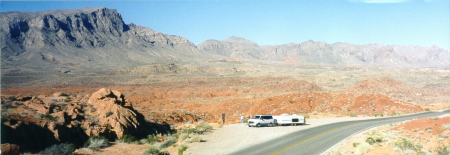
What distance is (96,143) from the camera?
15.0m

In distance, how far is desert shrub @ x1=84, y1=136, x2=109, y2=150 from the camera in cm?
1475

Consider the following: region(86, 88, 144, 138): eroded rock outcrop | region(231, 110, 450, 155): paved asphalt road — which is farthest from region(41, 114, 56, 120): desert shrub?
region(231, 110, 450, 155): paved asphalt road

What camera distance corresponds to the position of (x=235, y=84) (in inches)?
3236

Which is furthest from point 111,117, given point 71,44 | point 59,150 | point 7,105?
point 71,44

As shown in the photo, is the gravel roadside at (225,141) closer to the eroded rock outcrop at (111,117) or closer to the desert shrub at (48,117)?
the eroded rock outcrop at (111,117)

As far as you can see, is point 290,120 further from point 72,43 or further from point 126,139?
point 72,43

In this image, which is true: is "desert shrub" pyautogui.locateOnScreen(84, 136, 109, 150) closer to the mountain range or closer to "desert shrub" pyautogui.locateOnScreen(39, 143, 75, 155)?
"desert shrub" pyautogui.locateOnScreen(39, 143, 75, 155)

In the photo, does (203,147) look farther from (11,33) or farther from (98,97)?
(11,33)

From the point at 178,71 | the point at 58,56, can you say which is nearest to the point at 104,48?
the point at 58,56

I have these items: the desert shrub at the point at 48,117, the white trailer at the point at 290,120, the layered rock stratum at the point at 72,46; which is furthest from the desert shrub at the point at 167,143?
the layered rock stratum at the point at 72,46

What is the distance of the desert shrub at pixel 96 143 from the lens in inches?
581

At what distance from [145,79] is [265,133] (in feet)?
252

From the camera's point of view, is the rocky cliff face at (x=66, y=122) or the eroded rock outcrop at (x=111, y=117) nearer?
the rocky cliff face at (x=66, y=122)

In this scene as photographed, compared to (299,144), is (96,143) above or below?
above
